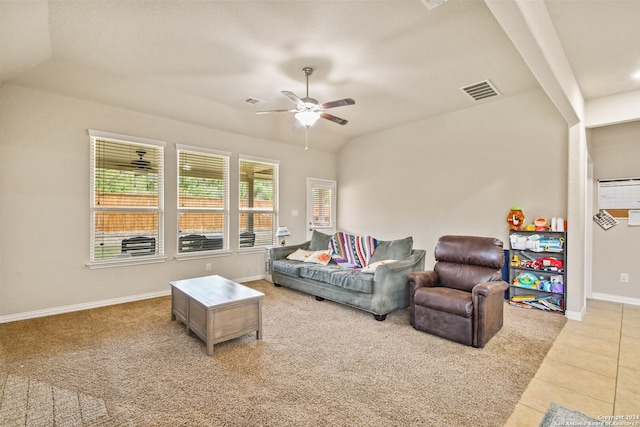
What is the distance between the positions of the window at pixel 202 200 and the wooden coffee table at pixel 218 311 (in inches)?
69.3

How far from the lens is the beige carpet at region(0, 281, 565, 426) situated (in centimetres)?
190

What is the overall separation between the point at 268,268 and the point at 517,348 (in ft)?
12.5

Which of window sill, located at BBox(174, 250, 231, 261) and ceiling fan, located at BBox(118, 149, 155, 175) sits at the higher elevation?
ceiling fan, located at BBox(118, 149, 155, 175)

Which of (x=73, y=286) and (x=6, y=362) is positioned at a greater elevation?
(x=73, y=286)

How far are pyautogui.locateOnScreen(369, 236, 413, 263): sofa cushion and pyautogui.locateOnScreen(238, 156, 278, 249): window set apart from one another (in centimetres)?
239

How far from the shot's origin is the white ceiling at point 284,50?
98.5 inches

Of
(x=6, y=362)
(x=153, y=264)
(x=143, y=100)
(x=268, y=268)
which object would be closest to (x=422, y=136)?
(x=268, y=268)

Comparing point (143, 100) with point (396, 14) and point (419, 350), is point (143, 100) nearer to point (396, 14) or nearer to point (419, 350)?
point (396, 14)

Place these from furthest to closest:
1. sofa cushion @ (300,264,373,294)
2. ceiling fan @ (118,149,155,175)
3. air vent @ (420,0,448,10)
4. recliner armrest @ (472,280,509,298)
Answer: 1. ceiling fan @ (118,149,155,175)
2. sofa cushion @ (300,264,373,294)
3. recliner armrest @ (472,280,509,298)
4. air vent @ (420,0,448,10)

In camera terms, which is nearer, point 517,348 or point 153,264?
point 517,348

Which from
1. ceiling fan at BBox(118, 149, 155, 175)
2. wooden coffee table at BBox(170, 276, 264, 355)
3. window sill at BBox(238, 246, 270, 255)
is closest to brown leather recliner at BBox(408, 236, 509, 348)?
wooden coffee table at BBox(170, 276, 264, 355)

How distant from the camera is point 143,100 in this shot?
13.8ft

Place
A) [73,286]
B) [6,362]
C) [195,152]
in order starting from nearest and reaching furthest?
[6,362], [73,286], [195,152]

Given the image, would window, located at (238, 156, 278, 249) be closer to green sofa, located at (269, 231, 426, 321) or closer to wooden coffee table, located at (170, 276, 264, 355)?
green sofa, located at (269, 231, 426, 321)
